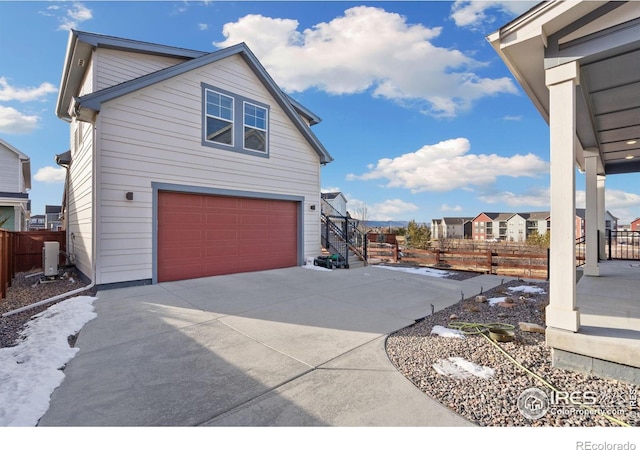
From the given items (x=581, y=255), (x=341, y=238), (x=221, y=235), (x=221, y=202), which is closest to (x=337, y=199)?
(x=341, y=238)

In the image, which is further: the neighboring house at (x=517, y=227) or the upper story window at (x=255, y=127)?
the neighboring house at (x=517, y=227)

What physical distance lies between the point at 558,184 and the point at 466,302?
3131mm

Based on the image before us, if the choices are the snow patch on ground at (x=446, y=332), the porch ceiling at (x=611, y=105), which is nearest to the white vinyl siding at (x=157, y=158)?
the snow patch on ground at (x=446, y=332)

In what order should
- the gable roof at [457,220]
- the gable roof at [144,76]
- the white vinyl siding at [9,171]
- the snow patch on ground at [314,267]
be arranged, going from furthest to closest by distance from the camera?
the gable roof at [457,220]
the white vinyl siding at [9,171]
the snow patch on ground at [314,267]
the gable roof at [144,76]

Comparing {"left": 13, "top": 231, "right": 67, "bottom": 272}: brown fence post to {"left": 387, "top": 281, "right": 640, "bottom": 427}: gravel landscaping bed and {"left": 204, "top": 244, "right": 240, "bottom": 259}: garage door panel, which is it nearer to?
{"left": 204, "top": 244, "right": 240, "bottom": 259}: garage door panel

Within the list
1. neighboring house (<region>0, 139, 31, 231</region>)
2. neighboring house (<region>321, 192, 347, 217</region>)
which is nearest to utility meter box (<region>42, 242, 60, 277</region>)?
neighboring house (<region>0, 139, 31, 231</region>)

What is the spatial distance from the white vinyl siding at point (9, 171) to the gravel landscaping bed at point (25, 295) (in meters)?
11.3

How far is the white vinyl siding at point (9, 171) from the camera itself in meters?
16.1

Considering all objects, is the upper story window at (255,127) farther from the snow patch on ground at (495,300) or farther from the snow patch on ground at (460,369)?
the snow patch on ground at (460,369)

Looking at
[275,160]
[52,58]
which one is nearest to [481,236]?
[275,160]

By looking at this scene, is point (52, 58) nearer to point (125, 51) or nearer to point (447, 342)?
point (125, 51)

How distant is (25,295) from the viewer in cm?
609

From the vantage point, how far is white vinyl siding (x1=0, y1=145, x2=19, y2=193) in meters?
16.1

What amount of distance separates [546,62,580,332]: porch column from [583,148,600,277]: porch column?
472 cm
